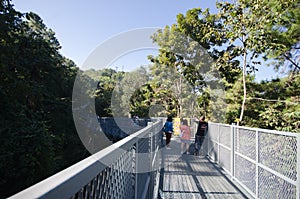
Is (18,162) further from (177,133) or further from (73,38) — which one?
(177,133)

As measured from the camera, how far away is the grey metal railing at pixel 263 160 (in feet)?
9.50

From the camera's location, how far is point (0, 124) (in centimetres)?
940

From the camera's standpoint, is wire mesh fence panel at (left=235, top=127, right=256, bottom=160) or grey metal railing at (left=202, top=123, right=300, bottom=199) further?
wire mesh fence panel at (left=235, top=127, right=256, bottom=160)

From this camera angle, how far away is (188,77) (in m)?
12.4

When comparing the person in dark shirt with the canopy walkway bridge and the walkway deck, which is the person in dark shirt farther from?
the walkway deck

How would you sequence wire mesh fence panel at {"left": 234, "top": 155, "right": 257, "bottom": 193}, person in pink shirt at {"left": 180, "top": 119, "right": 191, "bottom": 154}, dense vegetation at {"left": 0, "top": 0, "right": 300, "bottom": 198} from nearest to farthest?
wire mesh fence panel at {"left": 234, "top": 155, "right": 257, "bottom": 193} → dense vegetation at {"left": 0, "top": 0, "right": 300, "bottom": 198} → person in pink shirt at {"left": 180, "top": 119, "right": 191, "bottom": 154}

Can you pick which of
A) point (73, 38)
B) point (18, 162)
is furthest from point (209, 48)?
point (18, 162)

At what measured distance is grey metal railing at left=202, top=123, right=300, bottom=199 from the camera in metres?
2.89

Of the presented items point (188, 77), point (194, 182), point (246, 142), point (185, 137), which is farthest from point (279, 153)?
point (188, 77)

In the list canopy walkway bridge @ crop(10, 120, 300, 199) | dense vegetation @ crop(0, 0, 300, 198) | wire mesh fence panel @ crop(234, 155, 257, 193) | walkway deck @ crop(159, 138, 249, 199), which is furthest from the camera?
dense vegetation @ crop(0, 0, 300, 198)

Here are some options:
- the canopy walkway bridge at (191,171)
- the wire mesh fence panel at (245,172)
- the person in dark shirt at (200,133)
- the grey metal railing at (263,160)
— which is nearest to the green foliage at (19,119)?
the canopy walkway bridge at (191,171)

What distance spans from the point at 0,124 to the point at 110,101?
763 inches

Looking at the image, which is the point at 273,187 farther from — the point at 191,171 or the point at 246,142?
the point at 191,171

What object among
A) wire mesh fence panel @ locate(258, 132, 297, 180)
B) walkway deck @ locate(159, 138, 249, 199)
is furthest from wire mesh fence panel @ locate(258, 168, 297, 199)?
walkway deck @ locate(159, 138, 249, 199)
